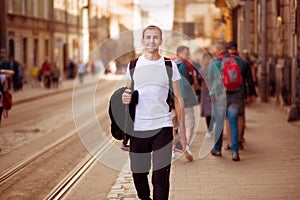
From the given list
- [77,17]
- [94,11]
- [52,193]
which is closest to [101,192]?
[52,193]

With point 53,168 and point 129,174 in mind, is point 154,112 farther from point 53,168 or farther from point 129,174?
point 53,168

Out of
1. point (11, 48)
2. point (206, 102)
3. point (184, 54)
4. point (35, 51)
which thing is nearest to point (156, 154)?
point (184, 54)

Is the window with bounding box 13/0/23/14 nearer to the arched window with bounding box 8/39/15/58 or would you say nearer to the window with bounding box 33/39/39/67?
the arched window with bounding box 8/39/15/58

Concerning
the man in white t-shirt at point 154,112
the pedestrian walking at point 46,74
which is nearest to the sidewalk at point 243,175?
the man in white t-shirt at point 154,112

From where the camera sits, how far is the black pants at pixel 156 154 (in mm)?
6594

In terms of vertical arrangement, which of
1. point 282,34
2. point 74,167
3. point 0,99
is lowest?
point 74,167

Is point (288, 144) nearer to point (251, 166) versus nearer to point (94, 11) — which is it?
point (251, 166)

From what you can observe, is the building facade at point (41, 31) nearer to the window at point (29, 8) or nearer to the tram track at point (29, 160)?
the window at point (29, 8)

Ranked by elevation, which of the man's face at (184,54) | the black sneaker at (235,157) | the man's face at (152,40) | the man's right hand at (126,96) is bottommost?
the black sneaker at (235,157)

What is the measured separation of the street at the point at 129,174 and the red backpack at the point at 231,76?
3.70 feet

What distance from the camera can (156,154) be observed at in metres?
6.62

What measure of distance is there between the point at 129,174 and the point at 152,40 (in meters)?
3.97

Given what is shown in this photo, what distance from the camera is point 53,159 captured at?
1191 cm

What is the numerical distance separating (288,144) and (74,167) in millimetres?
3993
